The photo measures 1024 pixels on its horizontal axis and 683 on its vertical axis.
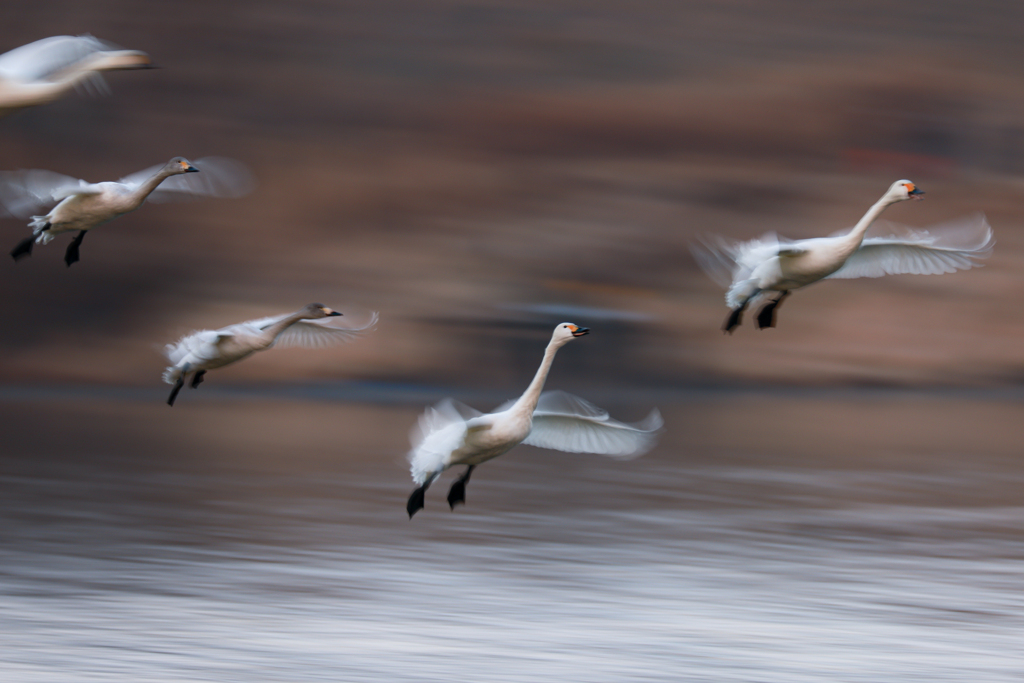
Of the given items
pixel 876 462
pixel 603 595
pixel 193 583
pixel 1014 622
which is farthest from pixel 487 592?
pixel 876 462

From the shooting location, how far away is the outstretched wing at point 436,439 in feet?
23.2

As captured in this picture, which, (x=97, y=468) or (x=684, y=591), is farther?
(x=97, y=468)

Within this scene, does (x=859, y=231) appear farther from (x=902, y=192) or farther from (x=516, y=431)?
(x=516, y=431)

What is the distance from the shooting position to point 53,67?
24.3ft

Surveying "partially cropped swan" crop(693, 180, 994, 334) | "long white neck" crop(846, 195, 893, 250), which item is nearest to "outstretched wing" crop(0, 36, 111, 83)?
"partially cropped swan" crop(693, 180, 994, 334)

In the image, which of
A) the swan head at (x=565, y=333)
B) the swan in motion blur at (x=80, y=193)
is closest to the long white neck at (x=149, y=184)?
the swan in motion blur at (x=80, y=193)

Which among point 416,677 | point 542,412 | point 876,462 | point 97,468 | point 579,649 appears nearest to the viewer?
point 542,412

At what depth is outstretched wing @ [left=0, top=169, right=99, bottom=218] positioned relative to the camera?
8.09 metres

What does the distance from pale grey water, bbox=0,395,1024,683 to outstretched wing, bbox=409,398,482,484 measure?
15.1 ft

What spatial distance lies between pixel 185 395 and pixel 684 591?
32.8m

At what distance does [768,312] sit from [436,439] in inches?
95.2

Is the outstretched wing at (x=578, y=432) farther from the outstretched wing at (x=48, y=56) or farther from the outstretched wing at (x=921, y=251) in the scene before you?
the outstretched wing at (x=48, y=56)

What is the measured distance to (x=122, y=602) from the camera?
13812mm

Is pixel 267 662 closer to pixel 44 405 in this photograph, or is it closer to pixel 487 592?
pixel 487 592
